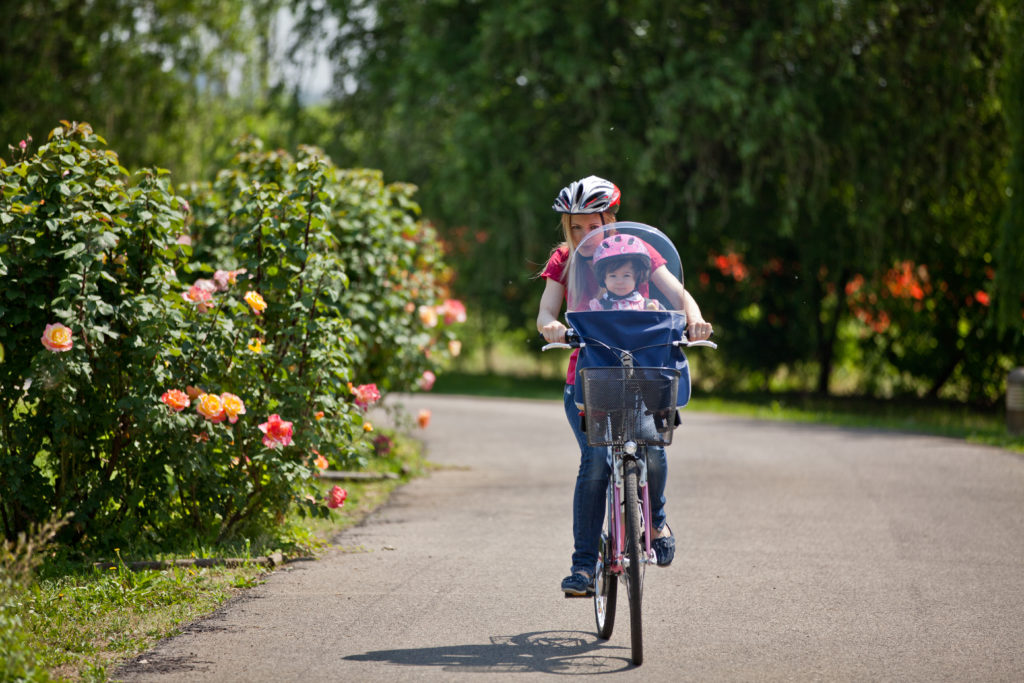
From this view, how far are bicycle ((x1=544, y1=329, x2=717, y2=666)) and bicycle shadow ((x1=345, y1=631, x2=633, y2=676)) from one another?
0.16 m

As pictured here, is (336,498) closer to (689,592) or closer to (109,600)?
(109,600)

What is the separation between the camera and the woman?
191 inches

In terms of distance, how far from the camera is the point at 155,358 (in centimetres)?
588

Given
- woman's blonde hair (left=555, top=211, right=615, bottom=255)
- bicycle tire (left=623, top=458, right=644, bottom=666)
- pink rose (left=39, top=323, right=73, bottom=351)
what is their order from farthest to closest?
1. pink rose (left=39, top=323, right=73, bottom=351)
2. woman's blonde hair (left=555, top=211, right=615, bottom=255)
3. bicycle tire (left=623, top=458, right=644, bottom=666)

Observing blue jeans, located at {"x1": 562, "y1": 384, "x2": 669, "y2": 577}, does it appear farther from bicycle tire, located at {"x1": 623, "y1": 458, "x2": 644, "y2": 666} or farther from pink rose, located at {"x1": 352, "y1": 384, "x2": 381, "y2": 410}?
pink rose, located at {"x1": 352, "y1": 384, "x2": 381, "y2": 410}

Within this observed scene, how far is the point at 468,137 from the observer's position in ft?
62.5

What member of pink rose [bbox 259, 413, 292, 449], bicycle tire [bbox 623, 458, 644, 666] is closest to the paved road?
bicycle tire [bbox 623, 458, 644, 666]

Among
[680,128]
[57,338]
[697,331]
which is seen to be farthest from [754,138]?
[57,338]

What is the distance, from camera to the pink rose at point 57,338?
5.46 metres

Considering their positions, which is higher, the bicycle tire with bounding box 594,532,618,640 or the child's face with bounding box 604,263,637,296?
the child's face with bounding box 604,263,637,296

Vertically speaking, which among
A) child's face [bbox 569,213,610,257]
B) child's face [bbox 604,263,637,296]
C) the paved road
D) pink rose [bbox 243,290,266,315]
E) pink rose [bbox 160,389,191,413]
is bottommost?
the paved road

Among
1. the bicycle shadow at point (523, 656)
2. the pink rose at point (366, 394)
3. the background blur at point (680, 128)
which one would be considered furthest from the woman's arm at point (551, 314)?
the background blur at point (680, 128)

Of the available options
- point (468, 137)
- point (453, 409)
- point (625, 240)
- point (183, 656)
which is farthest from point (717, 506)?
point (468, 137)

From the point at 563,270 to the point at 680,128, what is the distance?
14.0 meters
